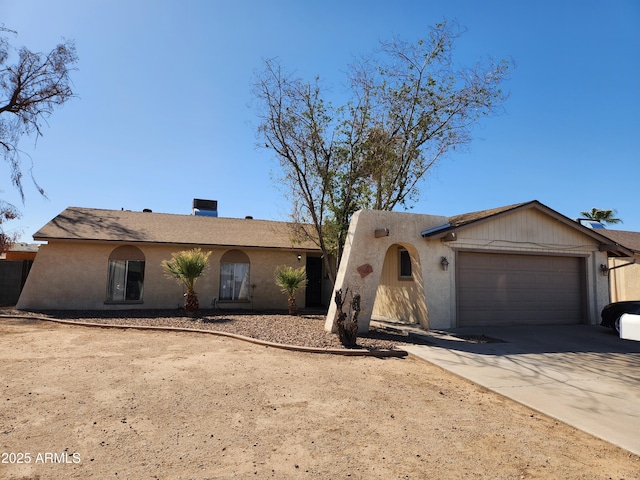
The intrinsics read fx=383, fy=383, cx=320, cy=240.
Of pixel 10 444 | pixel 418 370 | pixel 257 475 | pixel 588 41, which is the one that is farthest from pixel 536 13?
pixel 10 444

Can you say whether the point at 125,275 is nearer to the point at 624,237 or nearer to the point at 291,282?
the point at 291,282

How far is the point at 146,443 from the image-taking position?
144 inches

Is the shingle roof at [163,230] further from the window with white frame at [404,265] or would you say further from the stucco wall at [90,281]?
the window with white frame at [404,265]

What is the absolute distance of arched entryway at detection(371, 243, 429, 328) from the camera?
11.2m

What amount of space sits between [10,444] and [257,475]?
237 centimetres

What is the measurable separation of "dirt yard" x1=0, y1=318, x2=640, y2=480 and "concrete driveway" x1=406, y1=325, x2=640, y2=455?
14.1 inches

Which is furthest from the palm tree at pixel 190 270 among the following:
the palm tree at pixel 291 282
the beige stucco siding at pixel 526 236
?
the beige stucco siding at pixel 526 236

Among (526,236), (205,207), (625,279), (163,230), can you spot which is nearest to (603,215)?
(625,279)

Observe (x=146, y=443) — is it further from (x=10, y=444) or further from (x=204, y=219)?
(x=204, y=219)

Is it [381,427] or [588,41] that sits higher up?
[588,41]

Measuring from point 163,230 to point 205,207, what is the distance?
16.5 feet

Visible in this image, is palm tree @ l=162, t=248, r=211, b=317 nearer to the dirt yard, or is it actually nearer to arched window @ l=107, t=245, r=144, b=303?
arched window @ l=107, t=245, r=144, b=303

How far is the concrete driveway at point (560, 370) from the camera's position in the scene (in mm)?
4762

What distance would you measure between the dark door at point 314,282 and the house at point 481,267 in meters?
5.03
